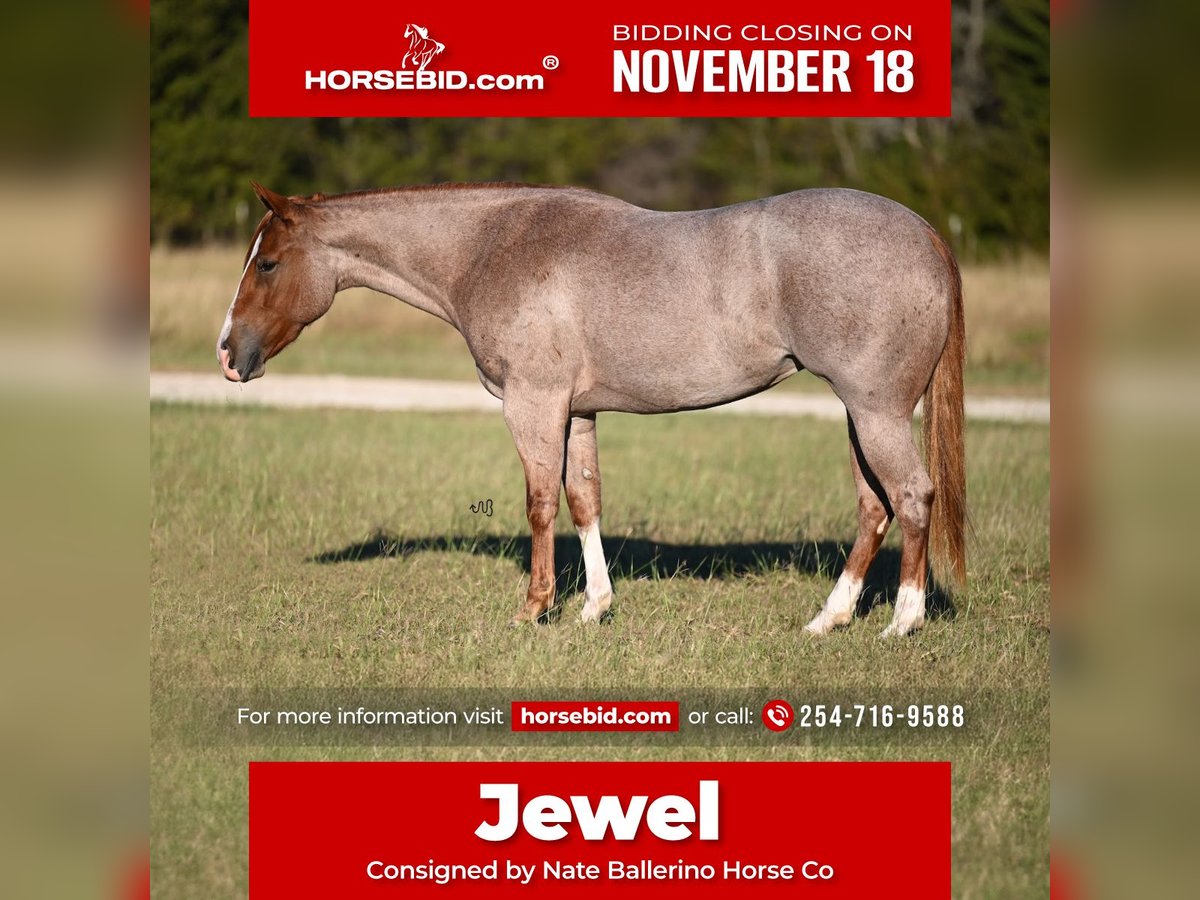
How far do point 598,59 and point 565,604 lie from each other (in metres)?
3.15

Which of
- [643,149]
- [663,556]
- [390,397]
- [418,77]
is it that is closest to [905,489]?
[663,556]

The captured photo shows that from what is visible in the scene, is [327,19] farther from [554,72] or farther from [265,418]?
[265,418]

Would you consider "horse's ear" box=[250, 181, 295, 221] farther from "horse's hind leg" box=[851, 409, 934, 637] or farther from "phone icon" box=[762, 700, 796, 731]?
"phone icon" box=[762, 700, 796, 731]

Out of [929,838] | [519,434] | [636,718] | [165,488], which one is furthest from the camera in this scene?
[165,488]

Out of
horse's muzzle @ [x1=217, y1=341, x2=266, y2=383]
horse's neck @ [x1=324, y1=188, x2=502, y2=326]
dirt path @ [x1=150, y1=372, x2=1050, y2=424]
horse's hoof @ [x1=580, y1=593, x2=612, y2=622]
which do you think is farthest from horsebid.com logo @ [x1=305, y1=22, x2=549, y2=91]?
dirt path @ [x1=150, y1=372, x2=1050, y2=424]

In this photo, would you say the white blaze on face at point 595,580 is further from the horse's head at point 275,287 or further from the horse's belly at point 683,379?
the horse's head at point 275,287

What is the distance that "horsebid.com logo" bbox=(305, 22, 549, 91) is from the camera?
623 cm

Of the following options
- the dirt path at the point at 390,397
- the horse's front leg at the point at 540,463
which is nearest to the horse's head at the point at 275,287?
the horse's front leg at the point at 540,463

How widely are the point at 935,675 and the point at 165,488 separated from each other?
23.1 ft

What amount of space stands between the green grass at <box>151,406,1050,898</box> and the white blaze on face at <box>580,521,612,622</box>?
0.16 metres

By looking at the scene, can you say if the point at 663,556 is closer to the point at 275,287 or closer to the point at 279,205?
the point at 275,287

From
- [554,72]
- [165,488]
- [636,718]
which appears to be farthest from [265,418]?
[636,718]

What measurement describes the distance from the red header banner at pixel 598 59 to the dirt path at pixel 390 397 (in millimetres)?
9114

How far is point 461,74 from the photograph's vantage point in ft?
20.6
